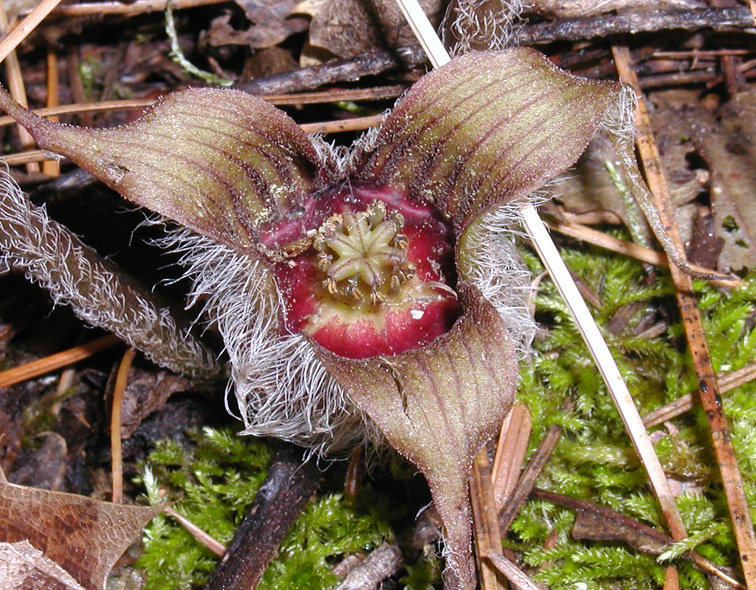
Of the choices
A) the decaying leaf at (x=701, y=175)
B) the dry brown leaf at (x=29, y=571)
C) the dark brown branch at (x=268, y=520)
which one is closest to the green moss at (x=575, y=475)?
the dark brown branch at (x=268, y=520)

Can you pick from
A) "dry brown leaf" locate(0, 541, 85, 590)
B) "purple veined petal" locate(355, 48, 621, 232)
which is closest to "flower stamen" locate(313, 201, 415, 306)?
"purple veined petal" locate(355, 48, 621, 232)

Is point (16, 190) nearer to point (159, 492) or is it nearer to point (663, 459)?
point (159, 492)

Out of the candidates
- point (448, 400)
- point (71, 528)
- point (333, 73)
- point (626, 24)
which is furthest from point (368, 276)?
point (626, 24)

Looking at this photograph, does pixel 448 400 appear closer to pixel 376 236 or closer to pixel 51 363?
pixel 376 236

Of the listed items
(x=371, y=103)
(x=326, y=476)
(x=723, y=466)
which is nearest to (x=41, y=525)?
(x=326, y=476)

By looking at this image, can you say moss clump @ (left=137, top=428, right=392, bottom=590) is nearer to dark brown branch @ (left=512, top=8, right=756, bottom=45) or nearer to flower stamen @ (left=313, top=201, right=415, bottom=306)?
flower stamen @ (left=313, top=201, right=415, bottom=306)
